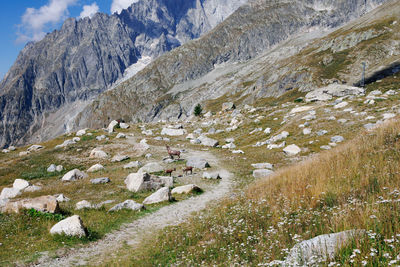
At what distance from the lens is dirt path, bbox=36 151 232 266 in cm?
948

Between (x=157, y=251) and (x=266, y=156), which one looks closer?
(x=157, y=251)

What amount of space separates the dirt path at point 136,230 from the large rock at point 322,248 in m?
7.99

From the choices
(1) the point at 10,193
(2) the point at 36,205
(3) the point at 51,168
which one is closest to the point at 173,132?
(3) the point at 51,168

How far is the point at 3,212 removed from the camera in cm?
1375

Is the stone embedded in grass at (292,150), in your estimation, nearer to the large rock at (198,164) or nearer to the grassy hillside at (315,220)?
the large rock at (198,164)

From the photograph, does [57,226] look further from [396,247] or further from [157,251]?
[396,247]

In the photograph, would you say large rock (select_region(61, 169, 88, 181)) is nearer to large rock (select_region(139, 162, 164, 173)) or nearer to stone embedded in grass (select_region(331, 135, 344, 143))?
large rock (select_region(139, 162, 164, 173))

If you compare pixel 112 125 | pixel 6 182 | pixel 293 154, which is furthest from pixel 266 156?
pixel 112 125

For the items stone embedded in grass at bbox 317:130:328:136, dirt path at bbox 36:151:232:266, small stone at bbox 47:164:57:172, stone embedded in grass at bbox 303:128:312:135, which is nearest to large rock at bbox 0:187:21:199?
small stone at bbox 47:164:57:172

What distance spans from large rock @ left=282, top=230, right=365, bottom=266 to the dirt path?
26.2ft

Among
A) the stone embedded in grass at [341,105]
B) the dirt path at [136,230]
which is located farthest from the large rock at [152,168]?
the stone embedded in grass at [341,105]

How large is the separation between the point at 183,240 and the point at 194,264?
2772mm

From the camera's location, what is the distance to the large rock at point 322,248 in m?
4.83

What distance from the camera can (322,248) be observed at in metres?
5.07
